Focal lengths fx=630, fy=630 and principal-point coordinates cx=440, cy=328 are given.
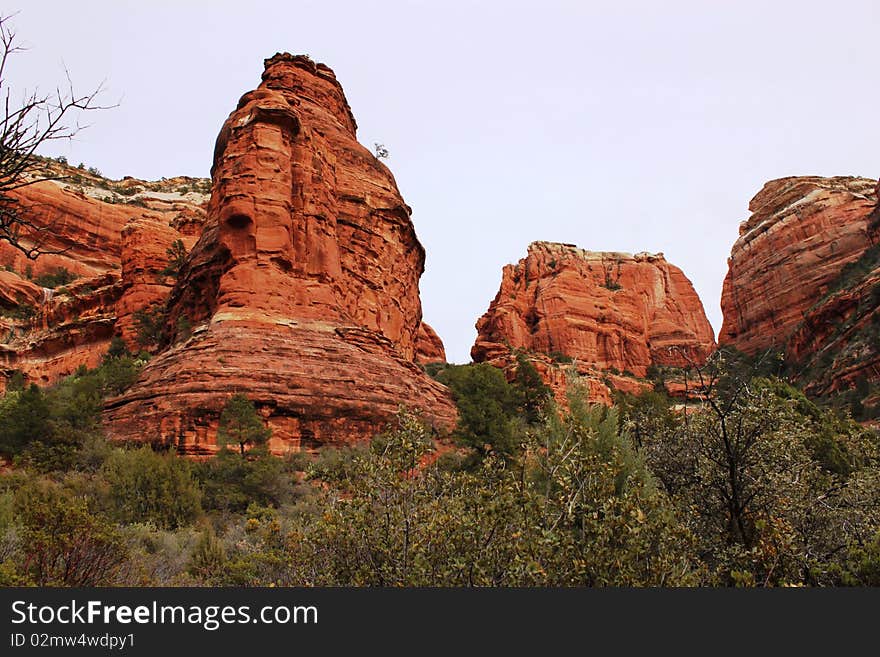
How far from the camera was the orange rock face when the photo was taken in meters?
72.3

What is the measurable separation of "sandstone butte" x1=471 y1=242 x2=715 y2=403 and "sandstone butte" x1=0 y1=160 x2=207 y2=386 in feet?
98.9

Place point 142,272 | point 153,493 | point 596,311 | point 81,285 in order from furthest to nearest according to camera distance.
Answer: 1. point 596,311
2. point 81,285
3. point 142,272
4. point 153,493

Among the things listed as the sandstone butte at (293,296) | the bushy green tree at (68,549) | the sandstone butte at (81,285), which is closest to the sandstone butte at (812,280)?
the sandstone butte at (293,296)

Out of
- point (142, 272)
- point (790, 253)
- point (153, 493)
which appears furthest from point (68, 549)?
point (790, 253)

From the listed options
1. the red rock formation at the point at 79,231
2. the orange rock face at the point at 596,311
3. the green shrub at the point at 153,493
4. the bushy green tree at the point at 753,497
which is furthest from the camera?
the orange rock face at the point at 596,311

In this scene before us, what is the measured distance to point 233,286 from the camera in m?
31.3

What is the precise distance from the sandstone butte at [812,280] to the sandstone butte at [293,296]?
30.1 m

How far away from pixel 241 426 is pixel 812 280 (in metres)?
62.9

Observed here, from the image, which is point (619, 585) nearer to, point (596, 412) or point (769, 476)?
point (769, 476)

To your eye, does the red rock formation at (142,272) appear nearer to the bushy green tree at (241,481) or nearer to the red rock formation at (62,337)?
the red rock formation at (62,337)

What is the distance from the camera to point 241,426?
80.8 feet

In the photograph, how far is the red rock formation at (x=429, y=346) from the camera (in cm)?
7056

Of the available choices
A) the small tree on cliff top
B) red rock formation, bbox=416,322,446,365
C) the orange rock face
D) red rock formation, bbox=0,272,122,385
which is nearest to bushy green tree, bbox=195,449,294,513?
the small tree on cliff top

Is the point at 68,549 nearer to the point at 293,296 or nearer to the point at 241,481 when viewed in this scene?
the point at 241,481
